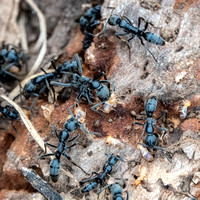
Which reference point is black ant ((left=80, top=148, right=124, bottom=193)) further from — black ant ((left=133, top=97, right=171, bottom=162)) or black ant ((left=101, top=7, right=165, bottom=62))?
black ant ((left=101, top=7, right=165, bottom=62))

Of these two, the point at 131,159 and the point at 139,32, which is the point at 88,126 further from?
the point at 139,32

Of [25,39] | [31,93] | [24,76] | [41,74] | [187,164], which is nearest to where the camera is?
[187,164]

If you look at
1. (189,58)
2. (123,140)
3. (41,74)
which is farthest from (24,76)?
(189,58)

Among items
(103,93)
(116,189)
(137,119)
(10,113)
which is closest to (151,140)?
(137,119)

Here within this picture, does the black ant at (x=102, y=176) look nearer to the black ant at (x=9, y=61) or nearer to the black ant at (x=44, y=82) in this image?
the black ant at (x=44, y=82)

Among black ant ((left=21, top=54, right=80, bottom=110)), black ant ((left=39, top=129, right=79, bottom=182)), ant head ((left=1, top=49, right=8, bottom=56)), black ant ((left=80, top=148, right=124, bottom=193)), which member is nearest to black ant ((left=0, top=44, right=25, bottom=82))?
ant head ((left=1, top=49, right=8, bottom=56))

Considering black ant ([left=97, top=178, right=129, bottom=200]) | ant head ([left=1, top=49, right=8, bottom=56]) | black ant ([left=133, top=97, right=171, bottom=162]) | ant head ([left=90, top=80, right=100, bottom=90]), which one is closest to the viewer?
black ant ([left=97, top=178, right=129, bottom=200])

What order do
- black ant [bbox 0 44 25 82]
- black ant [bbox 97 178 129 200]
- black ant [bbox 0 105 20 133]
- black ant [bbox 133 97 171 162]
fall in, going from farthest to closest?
black ant [bbox 0 44 25 82]
black ant [bbox 0 105 20 133]
black ant [bbox 133 97 171 162]
black ant [bbox 97 178 129 200]
